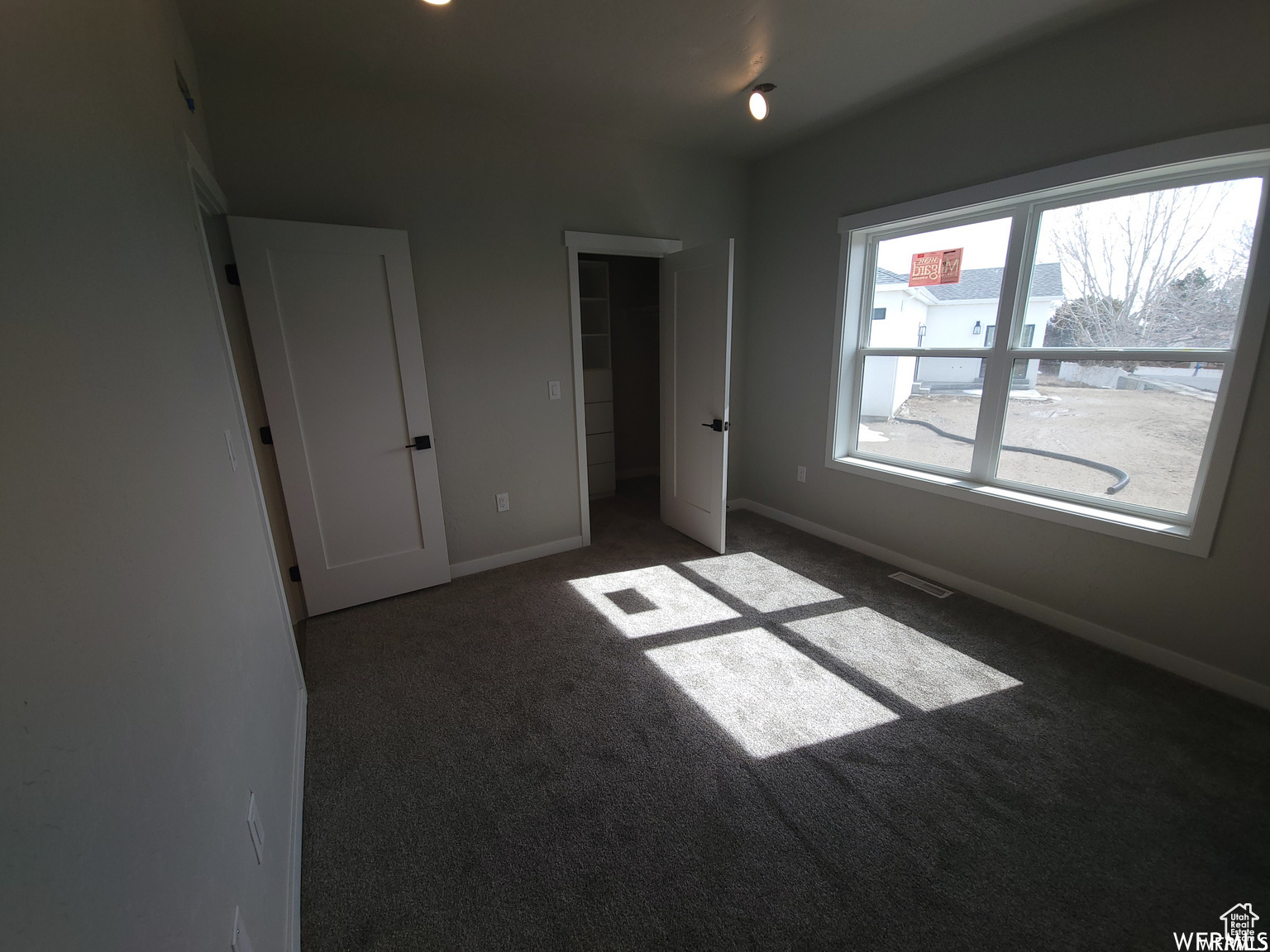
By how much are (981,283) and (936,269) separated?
0.98 ft

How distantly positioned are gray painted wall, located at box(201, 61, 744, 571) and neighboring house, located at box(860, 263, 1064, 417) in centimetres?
144

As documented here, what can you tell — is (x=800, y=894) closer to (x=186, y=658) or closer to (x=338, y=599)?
(x=186, y=658)

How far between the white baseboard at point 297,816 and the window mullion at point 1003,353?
3472mm

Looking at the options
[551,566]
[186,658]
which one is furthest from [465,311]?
[186,658]

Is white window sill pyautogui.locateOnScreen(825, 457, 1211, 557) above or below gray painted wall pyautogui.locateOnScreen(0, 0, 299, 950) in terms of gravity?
below

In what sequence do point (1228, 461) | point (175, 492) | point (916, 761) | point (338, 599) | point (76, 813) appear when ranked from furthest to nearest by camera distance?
point (338, 599) < point (1228, 461) < point (916, 761) < point (175, 492) < point (76, 813)

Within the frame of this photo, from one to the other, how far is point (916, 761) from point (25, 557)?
90.2 inches

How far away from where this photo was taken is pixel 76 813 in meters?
0.57

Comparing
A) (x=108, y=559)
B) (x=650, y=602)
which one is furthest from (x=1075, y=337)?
(x=108, y=559)

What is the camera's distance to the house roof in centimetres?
253

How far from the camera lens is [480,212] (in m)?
2.98

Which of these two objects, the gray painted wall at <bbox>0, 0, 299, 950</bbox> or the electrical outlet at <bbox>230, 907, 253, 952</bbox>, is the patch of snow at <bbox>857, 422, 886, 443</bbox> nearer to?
the gray painted wall at <bbox>0, 0, 299, 950</bbox>

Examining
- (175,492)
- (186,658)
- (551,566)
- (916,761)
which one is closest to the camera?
(186,658)

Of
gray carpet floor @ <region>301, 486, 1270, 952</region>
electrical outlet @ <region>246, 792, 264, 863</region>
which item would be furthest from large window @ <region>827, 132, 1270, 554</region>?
electrical outlet @ <region>246, 792, 264, 863</region>
